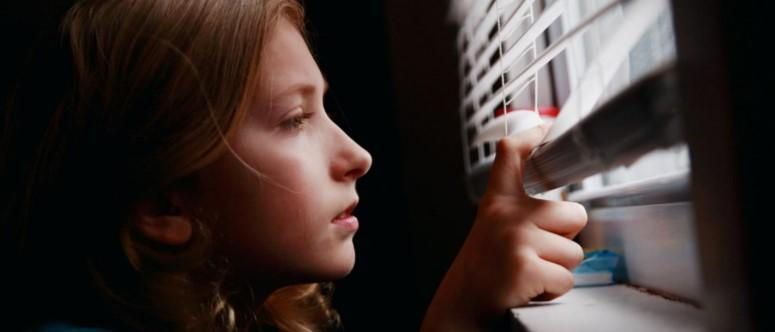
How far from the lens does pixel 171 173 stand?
758mm

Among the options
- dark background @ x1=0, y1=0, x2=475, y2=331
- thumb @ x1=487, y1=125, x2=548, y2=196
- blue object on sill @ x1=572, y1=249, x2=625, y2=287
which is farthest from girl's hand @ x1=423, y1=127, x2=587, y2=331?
dark background @ x1=0, y1=0, x2=475, y2=331

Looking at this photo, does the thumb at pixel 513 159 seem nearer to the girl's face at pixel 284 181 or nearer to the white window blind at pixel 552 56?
the white window blind at pixel 552 56

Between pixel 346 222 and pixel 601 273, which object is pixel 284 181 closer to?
pixel 346 222

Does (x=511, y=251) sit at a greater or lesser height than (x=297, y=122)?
lesser

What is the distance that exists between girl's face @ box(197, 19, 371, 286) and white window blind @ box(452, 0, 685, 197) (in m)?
0.21

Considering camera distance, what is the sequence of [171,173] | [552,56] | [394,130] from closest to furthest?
[552,56] < [171,173] < [394,130]

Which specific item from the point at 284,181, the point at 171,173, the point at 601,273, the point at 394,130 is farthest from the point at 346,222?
the point at 394,130

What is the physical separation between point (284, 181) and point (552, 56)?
0.33 m

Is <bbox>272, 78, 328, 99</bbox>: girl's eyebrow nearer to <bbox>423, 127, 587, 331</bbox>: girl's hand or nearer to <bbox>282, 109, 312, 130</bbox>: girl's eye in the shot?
<bbox>282, 109, 312, 130</bbox>: girl's eye

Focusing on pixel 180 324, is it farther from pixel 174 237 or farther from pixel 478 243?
pixel 478 243

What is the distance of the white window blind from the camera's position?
48cm

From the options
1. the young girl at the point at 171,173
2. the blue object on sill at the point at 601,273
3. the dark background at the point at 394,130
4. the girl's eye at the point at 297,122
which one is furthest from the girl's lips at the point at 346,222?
the dark background at the point at 394,130

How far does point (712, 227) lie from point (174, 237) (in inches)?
24.0

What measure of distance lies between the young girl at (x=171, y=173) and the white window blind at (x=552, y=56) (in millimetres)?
110
